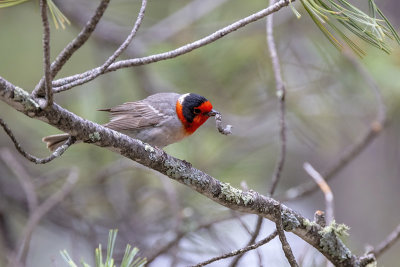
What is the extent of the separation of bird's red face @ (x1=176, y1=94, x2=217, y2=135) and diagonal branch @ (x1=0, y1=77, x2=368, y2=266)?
116 centimetres

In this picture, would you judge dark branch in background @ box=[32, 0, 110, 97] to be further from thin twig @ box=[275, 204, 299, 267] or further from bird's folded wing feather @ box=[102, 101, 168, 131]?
bird's folded wing feather @ box=[102, 101, 168, 131]

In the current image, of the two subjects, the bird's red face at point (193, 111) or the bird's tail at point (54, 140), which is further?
the bird's red face at point (193, 111)

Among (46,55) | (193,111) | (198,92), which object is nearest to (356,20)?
(46,55)

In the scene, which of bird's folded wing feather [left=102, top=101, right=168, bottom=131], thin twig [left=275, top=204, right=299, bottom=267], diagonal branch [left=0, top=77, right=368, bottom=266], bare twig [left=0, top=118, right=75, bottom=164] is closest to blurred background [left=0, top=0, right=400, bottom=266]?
bird's folded wing feather [left=102, top=101, right=168, bottom=131]

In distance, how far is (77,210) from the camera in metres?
4.89

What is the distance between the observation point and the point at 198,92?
5.38 m

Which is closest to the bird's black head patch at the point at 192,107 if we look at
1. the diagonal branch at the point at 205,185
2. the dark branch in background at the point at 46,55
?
the diagonal branch at the point at 205,185

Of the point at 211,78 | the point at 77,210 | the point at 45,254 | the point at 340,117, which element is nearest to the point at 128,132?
the point at 77,210

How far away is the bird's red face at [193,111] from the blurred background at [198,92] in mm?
902

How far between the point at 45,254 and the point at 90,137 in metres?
5.32

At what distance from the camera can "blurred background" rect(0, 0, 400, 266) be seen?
4.80 metres

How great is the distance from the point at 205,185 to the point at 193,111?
4.11 ft

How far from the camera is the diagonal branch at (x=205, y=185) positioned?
6.72 feet

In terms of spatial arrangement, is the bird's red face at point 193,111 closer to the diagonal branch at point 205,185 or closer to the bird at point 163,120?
the bird at point 163,120
